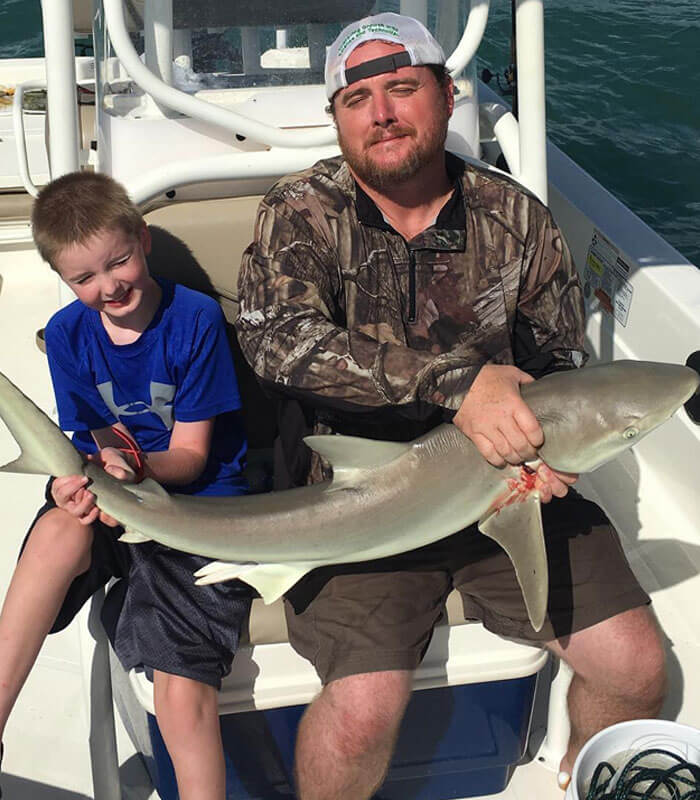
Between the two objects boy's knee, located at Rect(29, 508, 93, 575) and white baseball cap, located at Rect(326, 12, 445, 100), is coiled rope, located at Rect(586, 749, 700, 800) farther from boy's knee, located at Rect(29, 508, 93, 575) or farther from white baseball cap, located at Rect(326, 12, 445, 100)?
white baseball cap, located at Rect(326, 12, 445, 100)

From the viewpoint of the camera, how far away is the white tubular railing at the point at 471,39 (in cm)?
262

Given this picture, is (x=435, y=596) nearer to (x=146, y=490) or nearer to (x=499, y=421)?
(x=499, y=421)

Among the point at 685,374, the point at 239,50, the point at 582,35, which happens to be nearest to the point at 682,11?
the point at 582,35

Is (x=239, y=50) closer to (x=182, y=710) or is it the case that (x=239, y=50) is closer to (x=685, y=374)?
(x=685, y=374)

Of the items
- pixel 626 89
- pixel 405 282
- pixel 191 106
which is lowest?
pixel 405 282

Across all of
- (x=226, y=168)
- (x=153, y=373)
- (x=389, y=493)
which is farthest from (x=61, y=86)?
(x=389, y=493)

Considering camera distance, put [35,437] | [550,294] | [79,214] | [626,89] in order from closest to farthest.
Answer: [35,437]
[79,214]
[550,294]
[626,89]

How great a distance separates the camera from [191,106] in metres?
2.43

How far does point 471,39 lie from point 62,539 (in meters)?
1.79

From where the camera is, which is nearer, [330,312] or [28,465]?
[28,465]

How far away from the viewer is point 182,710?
1.90m

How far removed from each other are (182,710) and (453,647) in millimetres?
628

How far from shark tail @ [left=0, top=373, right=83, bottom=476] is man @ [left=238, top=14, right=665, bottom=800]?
45cm

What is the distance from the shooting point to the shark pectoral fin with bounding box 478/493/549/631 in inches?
71.8
